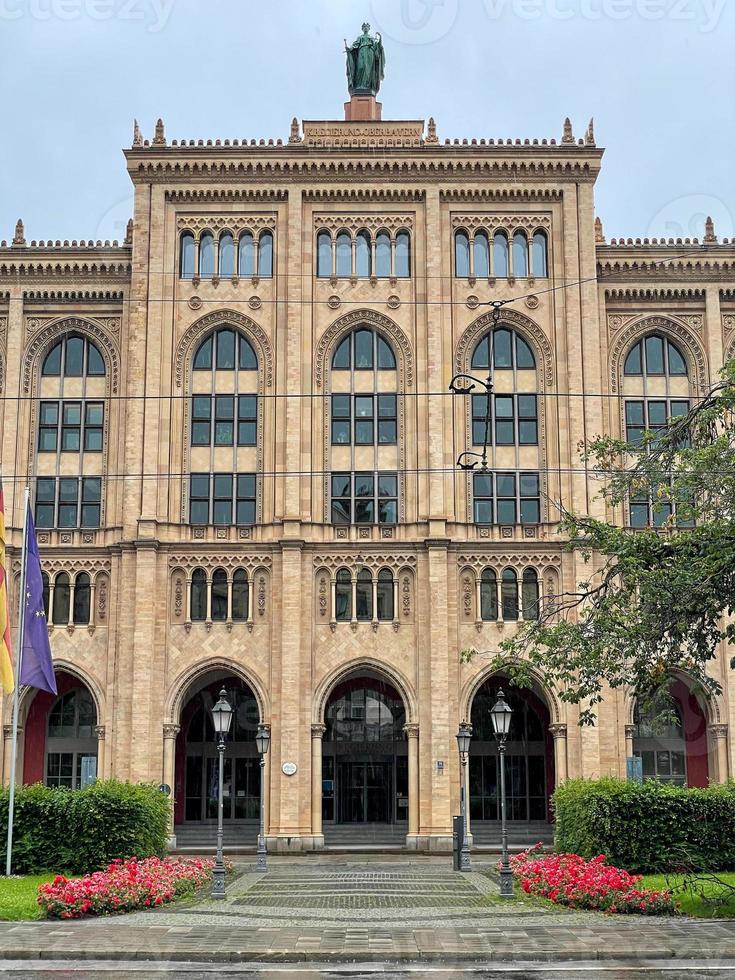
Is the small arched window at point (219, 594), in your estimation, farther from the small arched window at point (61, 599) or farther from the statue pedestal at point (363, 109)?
the statue pedestal at point (363, 109)

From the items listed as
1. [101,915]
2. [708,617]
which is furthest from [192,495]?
[708,617]

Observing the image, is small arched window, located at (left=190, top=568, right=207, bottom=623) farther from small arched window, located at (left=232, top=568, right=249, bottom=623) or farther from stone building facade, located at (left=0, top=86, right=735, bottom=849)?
small arched window, located at (left=232, top=568, right=249, bottom=623)

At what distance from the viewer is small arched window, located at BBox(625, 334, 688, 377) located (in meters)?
51.6

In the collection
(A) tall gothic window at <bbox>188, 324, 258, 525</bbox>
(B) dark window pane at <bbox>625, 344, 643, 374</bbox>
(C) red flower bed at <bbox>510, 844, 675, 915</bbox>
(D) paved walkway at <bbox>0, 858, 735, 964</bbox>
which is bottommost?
(D) paved walkway at <bbox>0, 858, 735, 964</bbox>

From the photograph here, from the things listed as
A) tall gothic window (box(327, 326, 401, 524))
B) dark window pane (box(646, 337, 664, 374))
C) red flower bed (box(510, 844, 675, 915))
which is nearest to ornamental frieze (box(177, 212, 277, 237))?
tall gothic window (box(327, 326, 401, 524))

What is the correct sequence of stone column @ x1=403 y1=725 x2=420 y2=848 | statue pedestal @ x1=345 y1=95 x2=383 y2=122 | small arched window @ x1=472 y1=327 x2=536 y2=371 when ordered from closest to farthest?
stone column @ x1=403 y1=725 x2=420 y2=848, small arched window @ x1=472 y1=327 x2=536 y2=371, statue pedestal @ x1=345 y1=95 x2=383 y2=122

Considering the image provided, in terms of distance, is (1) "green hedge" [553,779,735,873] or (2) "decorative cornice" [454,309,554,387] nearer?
(1) "green hedge" [553,779,735,873]

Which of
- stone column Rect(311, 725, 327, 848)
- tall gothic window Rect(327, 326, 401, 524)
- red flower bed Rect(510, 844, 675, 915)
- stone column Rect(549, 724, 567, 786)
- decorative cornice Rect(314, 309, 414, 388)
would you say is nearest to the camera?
red flower bed Rect(510, 844, 675, 915)

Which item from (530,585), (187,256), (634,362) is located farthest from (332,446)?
(634,362)

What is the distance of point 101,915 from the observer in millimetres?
26406

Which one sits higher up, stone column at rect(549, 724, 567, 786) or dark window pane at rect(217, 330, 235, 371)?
dark window pane at rect(217, 330, 235, 371)

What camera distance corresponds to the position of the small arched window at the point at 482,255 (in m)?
51.1

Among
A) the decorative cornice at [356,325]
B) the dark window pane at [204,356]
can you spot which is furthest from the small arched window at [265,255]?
the decorative cornice at [356,325]

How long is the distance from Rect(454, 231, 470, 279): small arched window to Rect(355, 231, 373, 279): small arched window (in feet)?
11.7
